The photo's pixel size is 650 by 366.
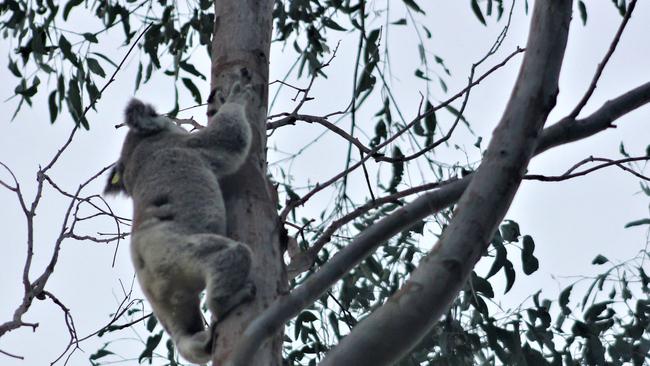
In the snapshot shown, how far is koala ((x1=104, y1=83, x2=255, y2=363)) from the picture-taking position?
8.02 feet

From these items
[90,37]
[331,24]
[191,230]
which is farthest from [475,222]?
[90,37]

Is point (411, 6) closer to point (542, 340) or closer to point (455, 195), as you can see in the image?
point (542, 340)

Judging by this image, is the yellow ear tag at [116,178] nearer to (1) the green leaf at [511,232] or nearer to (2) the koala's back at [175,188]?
(2) the koala's back at [175,188]

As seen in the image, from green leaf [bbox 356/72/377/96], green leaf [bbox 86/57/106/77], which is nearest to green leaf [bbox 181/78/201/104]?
green leaf [bbox 86/57/106/77]

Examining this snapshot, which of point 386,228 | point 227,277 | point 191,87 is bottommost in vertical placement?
point 386,228

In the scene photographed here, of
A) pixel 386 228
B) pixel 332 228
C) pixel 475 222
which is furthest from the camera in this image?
pixel 332 228

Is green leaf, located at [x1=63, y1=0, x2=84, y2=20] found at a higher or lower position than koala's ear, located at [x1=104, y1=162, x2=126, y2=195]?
higher

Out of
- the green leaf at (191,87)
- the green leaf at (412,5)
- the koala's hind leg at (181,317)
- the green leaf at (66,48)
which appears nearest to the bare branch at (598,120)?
the koala's hind leg at (181,317)

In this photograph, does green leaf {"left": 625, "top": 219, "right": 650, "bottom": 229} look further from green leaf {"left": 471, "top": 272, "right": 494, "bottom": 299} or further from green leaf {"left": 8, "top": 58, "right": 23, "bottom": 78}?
green leaf {"left": 8, "top": 58, "right": 23, "bottom": 78}

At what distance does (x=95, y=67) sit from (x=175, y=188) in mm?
1683

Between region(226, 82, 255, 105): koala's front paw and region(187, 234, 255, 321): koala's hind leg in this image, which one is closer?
region(187, 234, 255, 321): koala's hind leg

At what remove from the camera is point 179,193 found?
9.82 ft

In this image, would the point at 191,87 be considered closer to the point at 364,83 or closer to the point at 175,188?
the point at 175,188

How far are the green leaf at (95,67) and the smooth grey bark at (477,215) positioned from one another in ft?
9.86
